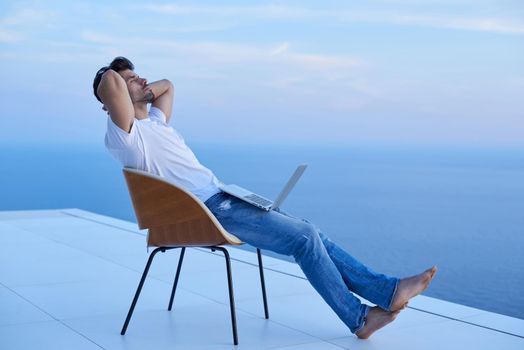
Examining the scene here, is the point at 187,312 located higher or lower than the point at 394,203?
higher

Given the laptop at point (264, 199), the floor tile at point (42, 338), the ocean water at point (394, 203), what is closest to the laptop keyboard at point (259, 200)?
the laptop at point (264, 199)

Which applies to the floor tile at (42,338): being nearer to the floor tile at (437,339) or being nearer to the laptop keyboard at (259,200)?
the laptop keyboard at (259,200)

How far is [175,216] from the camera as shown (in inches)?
102

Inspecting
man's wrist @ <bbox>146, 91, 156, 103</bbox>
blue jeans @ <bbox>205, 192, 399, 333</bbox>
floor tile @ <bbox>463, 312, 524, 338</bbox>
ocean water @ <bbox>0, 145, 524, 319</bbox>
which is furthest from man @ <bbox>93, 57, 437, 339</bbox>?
ocean water @ <bbox>0, 145, 524, 319</bbox>

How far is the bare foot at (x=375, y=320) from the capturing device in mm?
2546

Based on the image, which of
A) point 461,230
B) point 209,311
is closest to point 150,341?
point 209,311

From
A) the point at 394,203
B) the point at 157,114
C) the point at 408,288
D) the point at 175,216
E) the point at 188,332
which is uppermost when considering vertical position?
the point at 157,114

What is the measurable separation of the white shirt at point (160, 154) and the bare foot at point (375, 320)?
675mm

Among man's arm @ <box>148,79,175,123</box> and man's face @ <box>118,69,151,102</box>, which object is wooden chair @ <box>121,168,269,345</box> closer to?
man's face @ <box>118,69,151,102</box>

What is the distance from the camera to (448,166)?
23125 millimetres

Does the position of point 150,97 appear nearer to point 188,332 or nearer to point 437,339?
point 188,332

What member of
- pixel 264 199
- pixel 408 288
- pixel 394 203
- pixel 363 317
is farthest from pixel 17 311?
pixel 394 203

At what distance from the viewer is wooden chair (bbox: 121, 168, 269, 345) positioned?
8.35 ft

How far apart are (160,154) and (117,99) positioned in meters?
0.26
